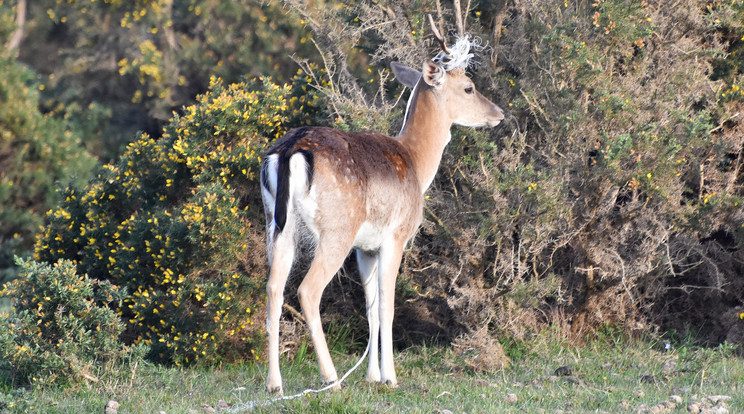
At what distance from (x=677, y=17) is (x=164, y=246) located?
500 cm

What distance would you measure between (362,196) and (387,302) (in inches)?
33.4

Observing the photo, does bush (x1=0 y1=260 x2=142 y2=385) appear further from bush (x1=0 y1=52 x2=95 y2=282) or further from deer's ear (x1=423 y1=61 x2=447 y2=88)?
bush (x1=0 y1=52 x2=95 y2=282)

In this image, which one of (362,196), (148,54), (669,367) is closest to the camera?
(362,196)

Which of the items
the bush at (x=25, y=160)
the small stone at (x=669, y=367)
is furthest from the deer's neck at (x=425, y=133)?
the bush at (x=25, y=160)

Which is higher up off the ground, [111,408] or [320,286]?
[320,286]

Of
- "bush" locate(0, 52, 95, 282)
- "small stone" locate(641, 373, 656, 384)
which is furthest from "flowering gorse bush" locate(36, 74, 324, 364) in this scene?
"bush" locate(0, 52, 95, 282)

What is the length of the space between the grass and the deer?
0.48m

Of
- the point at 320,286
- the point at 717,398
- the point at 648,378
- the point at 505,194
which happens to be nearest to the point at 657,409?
the point at 717,398

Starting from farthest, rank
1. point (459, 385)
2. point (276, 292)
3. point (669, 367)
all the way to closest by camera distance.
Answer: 1. point (669, 367)
2. point (459, 385)
3. point (276, 292)

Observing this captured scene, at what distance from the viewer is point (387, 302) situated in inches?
268

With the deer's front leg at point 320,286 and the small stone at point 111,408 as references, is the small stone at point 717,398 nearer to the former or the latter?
the deer's front leg at point 320,286

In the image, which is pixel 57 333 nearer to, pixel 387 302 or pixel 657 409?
pixel 387 302

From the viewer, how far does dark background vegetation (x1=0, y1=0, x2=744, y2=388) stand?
7730 millimetres

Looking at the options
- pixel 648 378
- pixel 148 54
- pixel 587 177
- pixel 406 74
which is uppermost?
pixel 406 74
